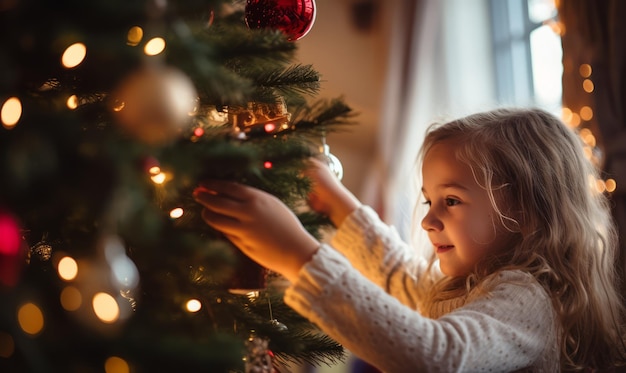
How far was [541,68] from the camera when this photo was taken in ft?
10.2

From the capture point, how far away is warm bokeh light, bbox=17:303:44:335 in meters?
0.46

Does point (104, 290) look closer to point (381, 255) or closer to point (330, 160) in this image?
point (330, 160)

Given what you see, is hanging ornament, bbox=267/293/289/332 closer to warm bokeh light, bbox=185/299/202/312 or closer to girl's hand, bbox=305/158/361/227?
warm bokeh light, bbox=185/299/202/312

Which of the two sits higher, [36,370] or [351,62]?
[351,62]

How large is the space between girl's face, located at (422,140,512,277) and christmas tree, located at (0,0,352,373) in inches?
18.1

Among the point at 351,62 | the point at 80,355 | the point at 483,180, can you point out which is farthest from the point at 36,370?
the point at 351,62

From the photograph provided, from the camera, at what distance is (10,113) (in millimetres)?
480

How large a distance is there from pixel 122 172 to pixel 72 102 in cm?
20

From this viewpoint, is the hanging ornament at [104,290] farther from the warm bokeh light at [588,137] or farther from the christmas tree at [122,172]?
the warm bokeh light at [588,137]

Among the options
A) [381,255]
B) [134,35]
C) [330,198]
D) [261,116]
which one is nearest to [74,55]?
[134,35]

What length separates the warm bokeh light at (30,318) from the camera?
0.46 meters

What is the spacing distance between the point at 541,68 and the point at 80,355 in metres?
3.02

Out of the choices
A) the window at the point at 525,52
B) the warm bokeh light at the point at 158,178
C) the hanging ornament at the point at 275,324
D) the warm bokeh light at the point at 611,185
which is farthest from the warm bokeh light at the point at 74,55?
the window at the point at 525,52

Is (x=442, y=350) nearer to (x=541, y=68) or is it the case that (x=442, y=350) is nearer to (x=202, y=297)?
(x=202, y=297)
